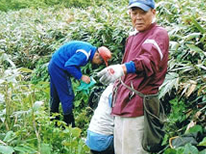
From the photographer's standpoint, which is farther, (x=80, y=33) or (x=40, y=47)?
(x=40, y=47)

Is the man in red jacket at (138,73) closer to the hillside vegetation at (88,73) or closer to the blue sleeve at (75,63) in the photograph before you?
the hillside vegetation at (88,73)

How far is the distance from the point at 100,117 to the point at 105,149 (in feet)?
1.00

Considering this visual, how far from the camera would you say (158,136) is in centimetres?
282

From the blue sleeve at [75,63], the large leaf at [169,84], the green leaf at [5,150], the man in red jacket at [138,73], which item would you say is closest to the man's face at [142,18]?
the man in red jacket at [138,73]

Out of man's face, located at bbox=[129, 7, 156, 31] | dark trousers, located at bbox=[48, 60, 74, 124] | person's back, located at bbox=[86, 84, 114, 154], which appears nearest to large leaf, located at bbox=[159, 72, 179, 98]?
person's back, located at bbox=[86, 84, 114, 154]

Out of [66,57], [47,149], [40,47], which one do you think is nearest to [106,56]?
[66,57]

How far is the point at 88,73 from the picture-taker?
576 cm

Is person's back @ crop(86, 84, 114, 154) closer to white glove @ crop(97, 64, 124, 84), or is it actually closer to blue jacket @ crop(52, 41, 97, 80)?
white glove @ crop(97, 64, 124, 84)

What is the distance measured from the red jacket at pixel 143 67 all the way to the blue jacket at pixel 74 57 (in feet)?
5.32

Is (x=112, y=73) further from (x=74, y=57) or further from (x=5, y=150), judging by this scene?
(x=74, y=57)

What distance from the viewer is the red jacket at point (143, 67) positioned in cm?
240

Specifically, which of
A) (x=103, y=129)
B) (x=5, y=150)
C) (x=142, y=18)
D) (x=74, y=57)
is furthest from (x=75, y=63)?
(x=5, y=150)

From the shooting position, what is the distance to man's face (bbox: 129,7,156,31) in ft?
8.46

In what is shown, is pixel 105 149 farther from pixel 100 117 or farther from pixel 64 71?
pixel 64 71
